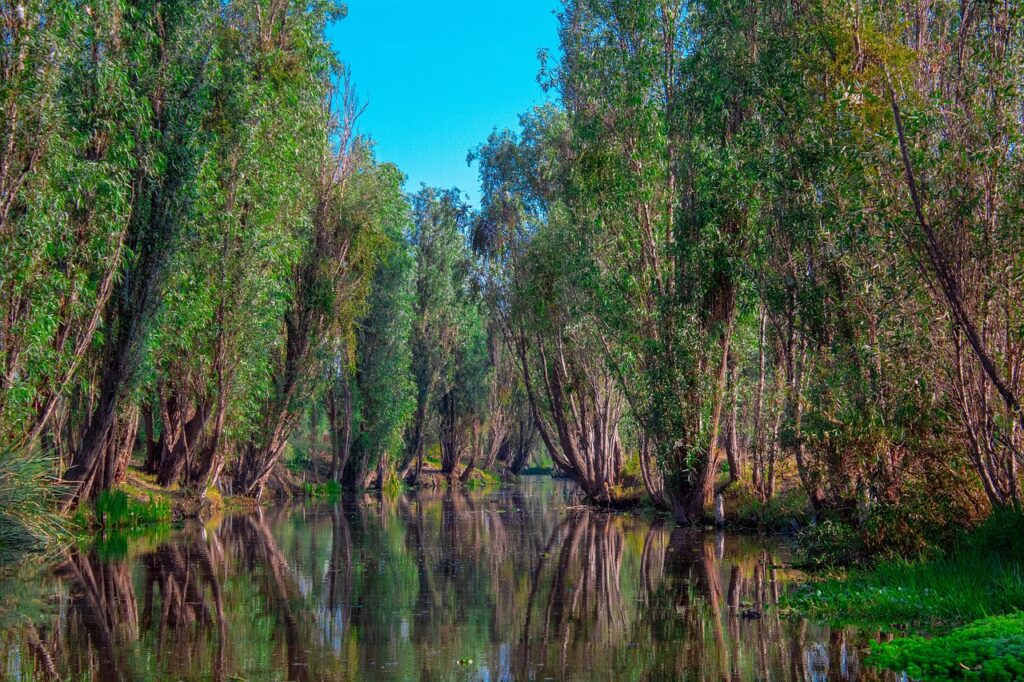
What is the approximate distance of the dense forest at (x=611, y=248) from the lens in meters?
11.2

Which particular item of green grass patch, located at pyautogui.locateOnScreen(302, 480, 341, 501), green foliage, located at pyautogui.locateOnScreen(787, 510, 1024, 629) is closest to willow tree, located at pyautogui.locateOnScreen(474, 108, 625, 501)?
green grass patch, located at pyautogui.locateOnScreen(302, 480, 341, 501)

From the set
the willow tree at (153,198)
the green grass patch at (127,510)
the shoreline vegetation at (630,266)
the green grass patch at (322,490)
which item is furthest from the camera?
the green grass patch at (322,490)

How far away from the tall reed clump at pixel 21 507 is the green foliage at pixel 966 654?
1348 centimetres

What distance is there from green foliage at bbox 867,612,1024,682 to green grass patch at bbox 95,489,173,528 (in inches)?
728

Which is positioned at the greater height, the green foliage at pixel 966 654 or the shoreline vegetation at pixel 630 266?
the shoreline vegetation at pixel 630 266

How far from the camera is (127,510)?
74.0 feet

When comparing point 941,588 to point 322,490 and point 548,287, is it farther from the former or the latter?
point 322,490

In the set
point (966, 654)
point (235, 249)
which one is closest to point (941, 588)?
point (966, 654)

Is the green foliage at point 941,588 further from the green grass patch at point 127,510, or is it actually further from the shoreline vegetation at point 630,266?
the green grass patch at point 127,510

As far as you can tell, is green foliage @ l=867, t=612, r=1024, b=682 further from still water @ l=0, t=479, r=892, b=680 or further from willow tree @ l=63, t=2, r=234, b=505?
willow tree @ l=63, t=2, r=234, b=505

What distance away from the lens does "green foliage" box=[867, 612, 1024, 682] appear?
6.75 metres

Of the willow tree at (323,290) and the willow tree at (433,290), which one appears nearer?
the willow tree at (323,290)

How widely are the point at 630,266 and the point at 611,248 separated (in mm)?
673

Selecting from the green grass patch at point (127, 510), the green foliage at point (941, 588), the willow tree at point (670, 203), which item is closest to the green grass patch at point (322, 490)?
the green grass patch at point (127, 510)
